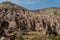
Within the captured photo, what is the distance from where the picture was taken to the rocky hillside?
261 feet

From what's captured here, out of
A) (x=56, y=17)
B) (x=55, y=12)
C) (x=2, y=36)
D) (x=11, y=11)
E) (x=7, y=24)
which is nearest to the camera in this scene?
(x=2, y=36)

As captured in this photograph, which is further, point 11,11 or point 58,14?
point 58,14

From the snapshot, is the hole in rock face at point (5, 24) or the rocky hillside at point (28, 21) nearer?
the hole in rock face at point (5, 24)

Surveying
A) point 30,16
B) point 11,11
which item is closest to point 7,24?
point 11,11

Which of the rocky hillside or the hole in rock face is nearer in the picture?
the hole in rock face

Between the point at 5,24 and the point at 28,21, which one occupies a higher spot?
the point at 28,21

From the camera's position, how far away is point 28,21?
9256 centimetres

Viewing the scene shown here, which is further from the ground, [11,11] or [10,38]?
[11,11]

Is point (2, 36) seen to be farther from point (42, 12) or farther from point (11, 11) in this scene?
point (42, 12)

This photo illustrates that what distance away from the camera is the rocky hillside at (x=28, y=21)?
261 ft

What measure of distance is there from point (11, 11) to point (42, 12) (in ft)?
78.0

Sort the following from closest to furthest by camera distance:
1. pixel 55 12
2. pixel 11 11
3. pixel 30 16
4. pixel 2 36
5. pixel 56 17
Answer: pixel 2 36
pixel 11 11
pixel 30 16
pixel 56 17
pixel 55 12

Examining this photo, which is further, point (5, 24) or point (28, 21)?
point (28, 21)

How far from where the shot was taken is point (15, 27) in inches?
3231
